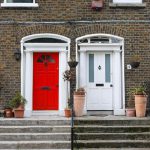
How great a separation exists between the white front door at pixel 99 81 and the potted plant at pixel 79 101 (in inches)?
30.6

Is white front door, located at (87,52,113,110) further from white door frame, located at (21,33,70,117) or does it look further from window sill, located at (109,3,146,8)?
window sill, located at (109,3,146,8)

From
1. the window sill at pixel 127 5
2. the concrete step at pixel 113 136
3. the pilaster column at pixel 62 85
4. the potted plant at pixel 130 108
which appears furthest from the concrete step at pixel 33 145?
the window sill at pixel 127 5

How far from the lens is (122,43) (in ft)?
47.2

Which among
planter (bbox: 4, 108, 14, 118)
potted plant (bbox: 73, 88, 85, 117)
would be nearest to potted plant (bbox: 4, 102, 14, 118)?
planter (bbox: 4, 108, 14, 118)

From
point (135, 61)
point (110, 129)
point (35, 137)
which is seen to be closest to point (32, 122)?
point (35, 137)

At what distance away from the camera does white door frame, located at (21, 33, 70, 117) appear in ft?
46.9

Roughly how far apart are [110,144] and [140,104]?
2.51 metres

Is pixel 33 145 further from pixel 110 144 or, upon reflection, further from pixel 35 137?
pixel 110 144

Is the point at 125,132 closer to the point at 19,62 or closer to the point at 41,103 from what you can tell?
the point at 41,103

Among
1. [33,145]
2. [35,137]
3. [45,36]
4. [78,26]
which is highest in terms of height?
[78,26]

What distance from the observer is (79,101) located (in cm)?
1367

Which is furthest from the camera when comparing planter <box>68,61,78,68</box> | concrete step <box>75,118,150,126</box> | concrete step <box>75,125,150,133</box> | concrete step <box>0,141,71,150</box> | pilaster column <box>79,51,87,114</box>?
pilaster column <box>79,51,87,114</box>

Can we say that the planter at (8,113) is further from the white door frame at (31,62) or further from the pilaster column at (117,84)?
the pilaster column at (117,84)

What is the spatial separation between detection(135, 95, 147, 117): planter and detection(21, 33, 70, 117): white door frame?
8.23 feet
